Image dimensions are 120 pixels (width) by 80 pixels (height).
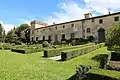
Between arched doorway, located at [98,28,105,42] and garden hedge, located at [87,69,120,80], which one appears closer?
garden hedge, located at [87,69,120,80]

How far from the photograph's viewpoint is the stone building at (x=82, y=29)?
34.6 metres

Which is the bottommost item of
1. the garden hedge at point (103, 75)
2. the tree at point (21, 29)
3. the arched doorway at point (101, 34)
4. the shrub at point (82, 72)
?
the shrub at point (82, 72)

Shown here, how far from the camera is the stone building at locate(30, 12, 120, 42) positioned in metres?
34.6

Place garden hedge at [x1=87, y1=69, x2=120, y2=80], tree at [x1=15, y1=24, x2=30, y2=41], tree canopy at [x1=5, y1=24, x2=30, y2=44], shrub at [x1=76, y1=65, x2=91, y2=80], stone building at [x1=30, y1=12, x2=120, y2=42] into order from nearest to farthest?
garden hedge at [x1=87, y1=69, x2=120, y2=80]
shrub at [x1=76, y1=65, x2=91, y2=80]
stone building at [x1=30, y1=12, x2=120, y2=42]
tree canopy at [x1=5, y1=24, x2=30, y2=44]
tree at [x1=15, y1=24, x2=30, y2=41]

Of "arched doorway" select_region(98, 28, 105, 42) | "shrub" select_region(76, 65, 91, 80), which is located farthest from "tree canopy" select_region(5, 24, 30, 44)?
"shrub" select_region(76, 65, 91, 80)

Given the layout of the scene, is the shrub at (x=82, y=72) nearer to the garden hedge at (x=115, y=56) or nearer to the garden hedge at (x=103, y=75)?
the garden hedge at (x=103, y=75)

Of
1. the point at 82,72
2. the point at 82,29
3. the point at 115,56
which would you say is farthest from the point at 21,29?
the point at 82,72

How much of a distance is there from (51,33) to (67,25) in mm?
6361

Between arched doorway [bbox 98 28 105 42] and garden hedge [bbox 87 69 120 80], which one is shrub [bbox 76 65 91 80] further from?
arched doorway [bbox 98 28 105 42]

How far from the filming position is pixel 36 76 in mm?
9867

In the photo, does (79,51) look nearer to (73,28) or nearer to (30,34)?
(73,28)

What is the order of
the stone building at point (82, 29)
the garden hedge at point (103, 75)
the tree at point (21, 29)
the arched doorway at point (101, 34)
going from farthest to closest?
1. the tree at point (21, 29)
2. the arched doorway at point (101, 34)
3. the stone building at point (82, 29)
4. the garden hedge at point (103, 75)

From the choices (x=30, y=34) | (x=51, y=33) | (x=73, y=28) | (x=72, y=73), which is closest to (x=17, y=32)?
(x=30, y=34)

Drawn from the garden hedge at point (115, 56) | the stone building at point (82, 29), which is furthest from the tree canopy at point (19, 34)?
the garden hedge at point (115, 56)
